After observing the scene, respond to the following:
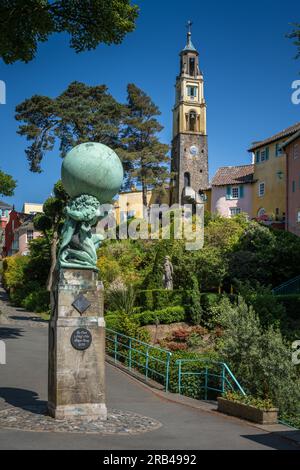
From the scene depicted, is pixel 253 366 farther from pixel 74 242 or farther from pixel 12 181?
pixel 12 181

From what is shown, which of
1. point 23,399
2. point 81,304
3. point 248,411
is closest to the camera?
point 81,304

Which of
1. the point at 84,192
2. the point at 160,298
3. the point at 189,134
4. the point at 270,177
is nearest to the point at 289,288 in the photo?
the point at 160,298

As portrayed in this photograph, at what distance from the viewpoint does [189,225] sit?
4381 cm

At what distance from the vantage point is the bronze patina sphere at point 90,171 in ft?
38.3

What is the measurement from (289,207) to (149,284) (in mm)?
17921

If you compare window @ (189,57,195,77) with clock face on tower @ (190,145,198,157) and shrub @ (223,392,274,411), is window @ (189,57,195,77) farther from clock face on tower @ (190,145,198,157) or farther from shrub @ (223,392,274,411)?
shrub @ (223,392,274,411)

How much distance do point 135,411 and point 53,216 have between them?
84.6 feet

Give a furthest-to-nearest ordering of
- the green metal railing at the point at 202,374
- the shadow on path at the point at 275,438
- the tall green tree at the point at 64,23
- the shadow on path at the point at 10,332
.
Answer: the shadow on path at the point at 10,332 < the tall green tree at the point at 64,23 < the green metal railing at the point at 202,374 < the shadow on path at the point at 275,438

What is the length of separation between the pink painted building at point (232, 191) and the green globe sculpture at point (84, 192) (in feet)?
155

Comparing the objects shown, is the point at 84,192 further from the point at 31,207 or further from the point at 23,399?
the point at 31,207

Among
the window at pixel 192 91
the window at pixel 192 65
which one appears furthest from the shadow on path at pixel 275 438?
the window at pixel 192 65

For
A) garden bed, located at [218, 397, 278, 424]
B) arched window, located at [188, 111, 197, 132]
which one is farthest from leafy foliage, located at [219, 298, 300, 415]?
arched window, located at [188, 111, 197, 132]

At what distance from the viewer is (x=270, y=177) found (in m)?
55.4

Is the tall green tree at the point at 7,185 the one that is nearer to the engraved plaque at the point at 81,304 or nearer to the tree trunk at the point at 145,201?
the tree trunk at the point at 145,201
